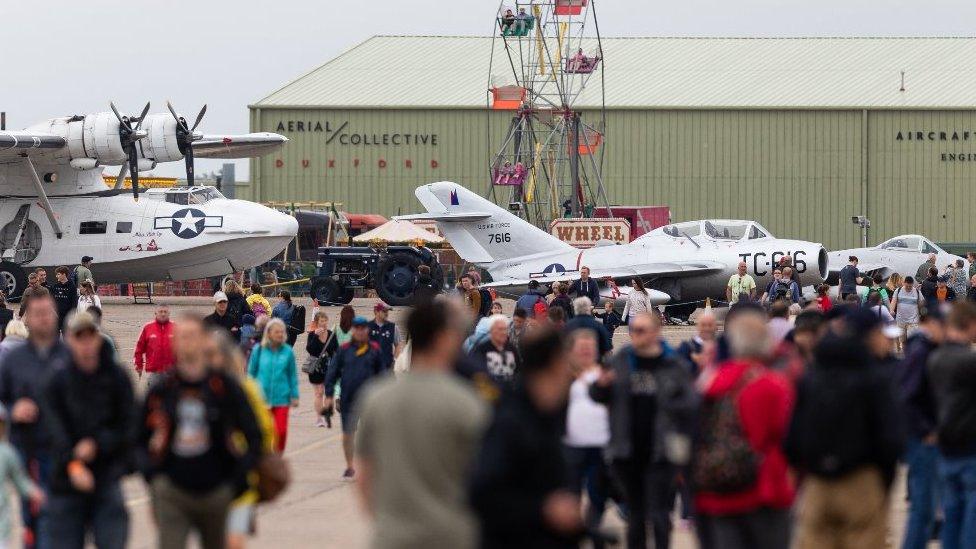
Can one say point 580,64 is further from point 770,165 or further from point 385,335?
point 385,335

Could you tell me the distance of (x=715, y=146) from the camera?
6781cm

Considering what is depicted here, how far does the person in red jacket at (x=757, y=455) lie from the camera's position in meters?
7.16

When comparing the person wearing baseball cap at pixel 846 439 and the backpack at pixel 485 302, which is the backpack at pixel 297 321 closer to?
the backpack at pixel 485 302

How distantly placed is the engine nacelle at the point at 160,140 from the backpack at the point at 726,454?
35249 mm

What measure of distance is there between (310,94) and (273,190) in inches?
180

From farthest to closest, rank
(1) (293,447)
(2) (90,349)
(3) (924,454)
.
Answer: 1. (1) (293,447)
2. (3) (924,454)
3. (2) (90,349)

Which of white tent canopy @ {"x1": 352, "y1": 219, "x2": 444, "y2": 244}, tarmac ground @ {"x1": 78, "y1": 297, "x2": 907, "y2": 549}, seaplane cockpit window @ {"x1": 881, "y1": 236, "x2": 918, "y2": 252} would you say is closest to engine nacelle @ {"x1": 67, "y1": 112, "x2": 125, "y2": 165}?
white tent canopy @ {"x1": 352, "y1": 219, "x2": 444, "y2": 244}

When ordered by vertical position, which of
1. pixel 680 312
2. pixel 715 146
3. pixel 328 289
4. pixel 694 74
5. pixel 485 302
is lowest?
pixel 680 312

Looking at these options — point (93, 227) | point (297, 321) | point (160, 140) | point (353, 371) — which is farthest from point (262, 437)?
point (160, 140)

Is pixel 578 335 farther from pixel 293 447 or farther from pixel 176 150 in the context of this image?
pixel 176 150

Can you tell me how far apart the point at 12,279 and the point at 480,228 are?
35.9 feet

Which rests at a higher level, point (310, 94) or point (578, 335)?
point (310, 94)

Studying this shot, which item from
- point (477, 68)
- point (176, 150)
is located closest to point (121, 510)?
point (176, 150)

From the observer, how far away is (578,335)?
1027cm
